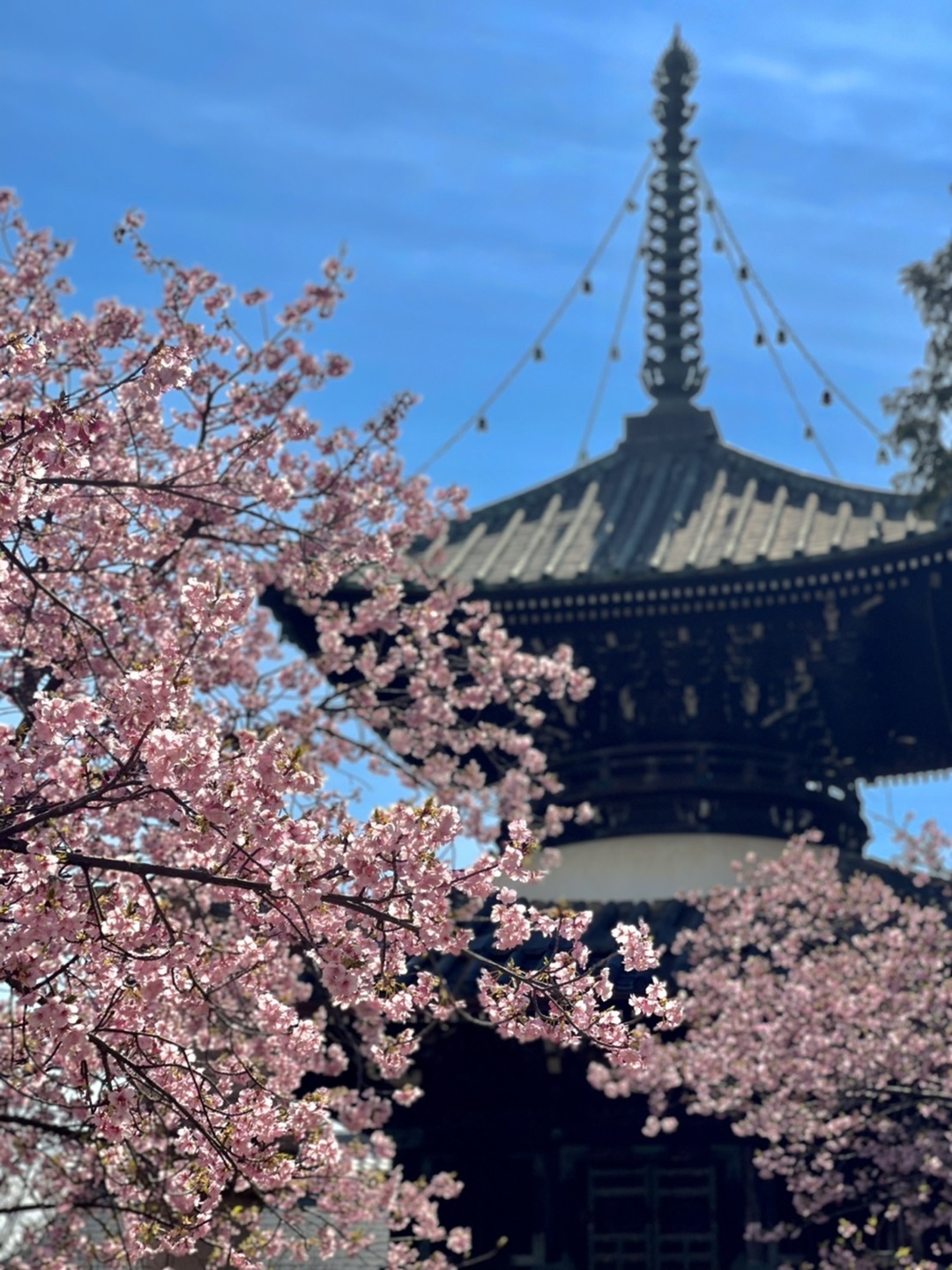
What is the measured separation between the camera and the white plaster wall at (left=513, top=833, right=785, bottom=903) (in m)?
17.0

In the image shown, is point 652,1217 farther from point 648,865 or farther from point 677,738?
point 677,738

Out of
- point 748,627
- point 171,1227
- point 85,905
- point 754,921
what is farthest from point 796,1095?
point 85,905

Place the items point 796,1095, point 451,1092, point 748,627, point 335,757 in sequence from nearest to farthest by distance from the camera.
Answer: point 335,757 < point 796,1095 < point 451,1092 < point 748,627

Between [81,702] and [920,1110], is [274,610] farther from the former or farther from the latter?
[81,702]

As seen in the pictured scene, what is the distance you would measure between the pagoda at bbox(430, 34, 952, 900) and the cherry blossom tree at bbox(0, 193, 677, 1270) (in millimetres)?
1835

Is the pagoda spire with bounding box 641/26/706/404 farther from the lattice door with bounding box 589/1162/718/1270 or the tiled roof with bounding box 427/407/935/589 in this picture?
the lattice door with bounding box 589/1162/718/1270

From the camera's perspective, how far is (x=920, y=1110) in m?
13.0

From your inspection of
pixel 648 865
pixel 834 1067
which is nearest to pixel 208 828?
pixel 834 1067

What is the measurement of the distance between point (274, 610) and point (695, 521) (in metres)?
4.80

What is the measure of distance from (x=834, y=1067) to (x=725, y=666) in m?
4.88

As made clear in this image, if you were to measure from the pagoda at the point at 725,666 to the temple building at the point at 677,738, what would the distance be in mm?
24

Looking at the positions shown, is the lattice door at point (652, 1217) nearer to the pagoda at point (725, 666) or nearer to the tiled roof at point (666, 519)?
the pagoda at point (725, 666)

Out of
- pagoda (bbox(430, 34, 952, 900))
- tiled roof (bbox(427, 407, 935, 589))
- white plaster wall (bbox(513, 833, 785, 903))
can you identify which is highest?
tiled roof (bbox(427, 407, 935, 589))

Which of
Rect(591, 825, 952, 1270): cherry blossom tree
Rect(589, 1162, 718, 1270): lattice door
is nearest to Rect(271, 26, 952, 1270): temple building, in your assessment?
Rect(589, 1162, 718, 1270): lattice door
